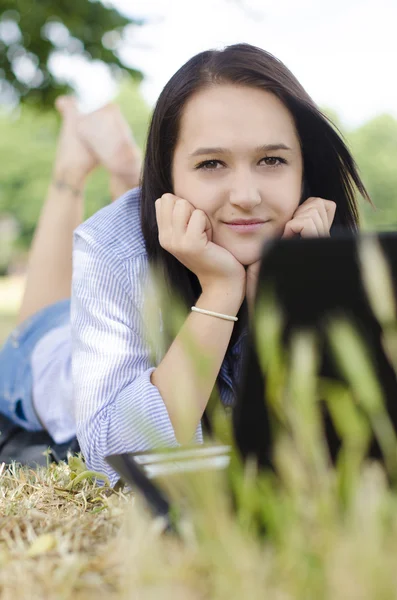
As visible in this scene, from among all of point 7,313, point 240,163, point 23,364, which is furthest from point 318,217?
point 7,313

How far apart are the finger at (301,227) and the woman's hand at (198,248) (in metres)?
0.23

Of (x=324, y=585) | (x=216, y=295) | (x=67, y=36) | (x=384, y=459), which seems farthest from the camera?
(x=67, y=36)

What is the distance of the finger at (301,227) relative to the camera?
2365mm

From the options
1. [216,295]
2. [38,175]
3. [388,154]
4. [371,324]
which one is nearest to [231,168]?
[216,295]

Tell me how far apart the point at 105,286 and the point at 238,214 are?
491 mm

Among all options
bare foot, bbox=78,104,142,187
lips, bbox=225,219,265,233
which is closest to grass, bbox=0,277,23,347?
bare foot, bbox=78,104,142,187

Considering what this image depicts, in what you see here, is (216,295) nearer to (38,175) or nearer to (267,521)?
(267,521)

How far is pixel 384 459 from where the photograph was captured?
44.4 inches

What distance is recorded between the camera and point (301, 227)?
→ 2.38 m

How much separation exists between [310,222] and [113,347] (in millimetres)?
736

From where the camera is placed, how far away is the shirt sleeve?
204 cm

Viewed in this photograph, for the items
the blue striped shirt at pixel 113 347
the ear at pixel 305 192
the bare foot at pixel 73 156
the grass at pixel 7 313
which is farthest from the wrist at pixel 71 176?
the grass at pixel 7 313

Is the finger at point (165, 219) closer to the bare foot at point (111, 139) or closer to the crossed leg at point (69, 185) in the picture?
the crossed leg at point (69, 185)

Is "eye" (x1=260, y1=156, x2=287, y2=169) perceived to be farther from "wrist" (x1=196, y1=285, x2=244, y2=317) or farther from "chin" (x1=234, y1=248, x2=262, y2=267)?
"wrist" (x1=196, y1=285, x2=244, y2=317)
